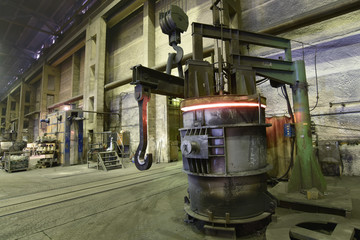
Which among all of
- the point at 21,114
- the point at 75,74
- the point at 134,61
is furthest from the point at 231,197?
the point at 21,114

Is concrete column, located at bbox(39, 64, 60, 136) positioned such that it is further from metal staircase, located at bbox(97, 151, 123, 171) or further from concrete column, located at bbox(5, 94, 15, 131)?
metal staircase, located at bbox(97, 151, 123, 171)

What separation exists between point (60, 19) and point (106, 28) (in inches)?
317

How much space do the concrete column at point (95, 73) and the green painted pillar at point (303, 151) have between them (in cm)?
1205

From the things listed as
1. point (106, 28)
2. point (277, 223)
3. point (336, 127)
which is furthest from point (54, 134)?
point (336, 127)

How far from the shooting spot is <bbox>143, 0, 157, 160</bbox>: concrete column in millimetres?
10586

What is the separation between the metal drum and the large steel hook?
63 centimetres

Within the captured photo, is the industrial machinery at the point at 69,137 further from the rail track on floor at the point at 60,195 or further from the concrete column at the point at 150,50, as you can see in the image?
the rail track on floor at the point at 60,195

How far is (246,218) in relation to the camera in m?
2.81

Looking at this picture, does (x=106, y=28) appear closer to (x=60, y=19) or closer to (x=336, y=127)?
(x=60, y=19)

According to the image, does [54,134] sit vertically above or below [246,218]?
above

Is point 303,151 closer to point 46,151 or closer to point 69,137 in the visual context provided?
point 69,137

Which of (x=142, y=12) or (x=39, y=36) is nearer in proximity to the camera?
(x=142, y=12)

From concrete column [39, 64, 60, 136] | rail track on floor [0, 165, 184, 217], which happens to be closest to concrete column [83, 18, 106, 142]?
rail track on floor [0, 165, 184, 217]

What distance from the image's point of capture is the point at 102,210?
12.8ft
